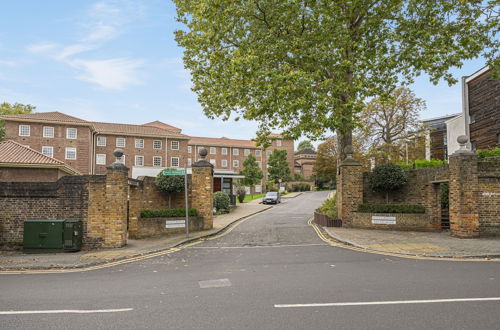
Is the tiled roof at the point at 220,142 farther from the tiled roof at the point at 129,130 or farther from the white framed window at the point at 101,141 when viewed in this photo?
the white framed window at the point at 101,141

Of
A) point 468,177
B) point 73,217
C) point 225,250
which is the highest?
point 468,177

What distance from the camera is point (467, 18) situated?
14086mm

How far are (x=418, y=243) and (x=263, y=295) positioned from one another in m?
7.64

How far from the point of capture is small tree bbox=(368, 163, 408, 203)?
620 inches

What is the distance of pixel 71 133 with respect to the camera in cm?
5103

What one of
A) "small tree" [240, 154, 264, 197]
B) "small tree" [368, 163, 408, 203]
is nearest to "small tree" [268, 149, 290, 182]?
"small tree" [240, 154, 264, 197]

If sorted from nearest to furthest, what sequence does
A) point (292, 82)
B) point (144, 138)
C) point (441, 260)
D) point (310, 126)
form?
1. point (441, 260)
2. point (292, 82)
3. point (310, 126)
4. point (144, 138)

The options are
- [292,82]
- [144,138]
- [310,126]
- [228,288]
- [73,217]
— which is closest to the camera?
[228,288]

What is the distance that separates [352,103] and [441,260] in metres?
6.53

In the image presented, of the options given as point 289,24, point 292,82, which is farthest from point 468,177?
point 289,24

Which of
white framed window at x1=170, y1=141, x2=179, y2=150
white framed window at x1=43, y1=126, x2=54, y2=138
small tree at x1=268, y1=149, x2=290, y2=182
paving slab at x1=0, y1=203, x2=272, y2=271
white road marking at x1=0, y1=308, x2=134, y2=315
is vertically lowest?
paving slab at x1=0, y1=203, x2=272, y2=271

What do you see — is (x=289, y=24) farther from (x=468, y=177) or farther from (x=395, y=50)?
(x=468, y=177)

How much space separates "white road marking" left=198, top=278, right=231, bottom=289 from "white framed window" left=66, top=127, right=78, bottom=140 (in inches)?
1979

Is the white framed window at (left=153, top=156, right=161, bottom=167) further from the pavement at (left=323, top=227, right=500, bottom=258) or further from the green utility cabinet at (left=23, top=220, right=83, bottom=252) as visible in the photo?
the green utility cabinet at (left=23, top=220, right=83, bottom=252)
